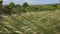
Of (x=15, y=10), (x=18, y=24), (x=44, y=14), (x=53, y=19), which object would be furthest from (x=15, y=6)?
(x=53, y=19)

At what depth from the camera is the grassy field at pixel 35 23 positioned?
2.72m

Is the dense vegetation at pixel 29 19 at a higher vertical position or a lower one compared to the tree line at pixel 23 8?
lower

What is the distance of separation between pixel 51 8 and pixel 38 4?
27 cm

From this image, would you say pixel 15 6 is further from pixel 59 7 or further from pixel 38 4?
pixel 59 7

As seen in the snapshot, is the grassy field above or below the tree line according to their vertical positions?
below

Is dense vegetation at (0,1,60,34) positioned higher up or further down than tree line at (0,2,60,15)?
further down

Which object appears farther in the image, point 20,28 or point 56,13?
point 56,13

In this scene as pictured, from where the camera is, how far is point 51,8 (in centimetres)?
299

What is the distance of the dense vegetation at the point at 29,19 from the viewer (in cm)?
272

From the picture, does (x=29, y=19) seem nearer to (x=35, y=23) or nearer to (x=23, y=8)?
(x=35, y=23)

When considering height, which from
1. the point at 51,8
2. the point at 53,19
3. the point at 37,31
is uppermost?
the point at 51,8

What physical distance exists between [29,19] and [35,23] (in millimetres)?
139

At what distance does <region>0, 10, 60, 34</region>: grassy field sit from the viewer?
272 centimetres

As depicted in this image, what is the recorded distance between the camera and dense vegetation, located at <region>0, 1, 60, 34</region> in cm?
272
